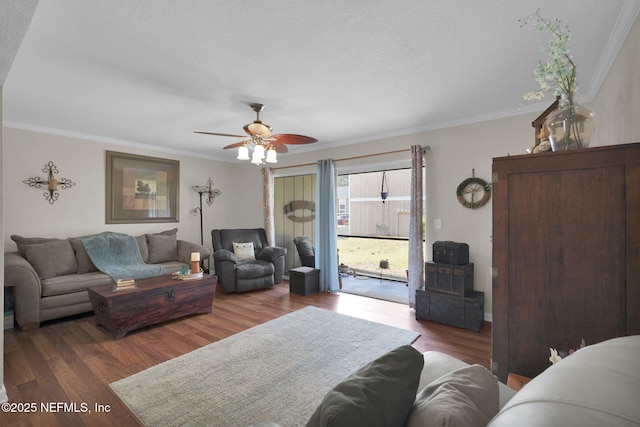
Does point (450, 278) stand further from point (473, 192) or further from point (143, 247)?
point (143, 247)

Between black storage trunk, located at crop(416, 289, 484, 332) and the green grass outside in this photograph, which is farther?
the green grass outside

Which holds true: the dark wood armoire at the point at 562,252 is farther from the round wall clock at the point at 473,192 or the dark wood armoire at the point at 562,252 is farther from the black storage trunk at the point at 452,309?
the round wall clock at the point at 473,192

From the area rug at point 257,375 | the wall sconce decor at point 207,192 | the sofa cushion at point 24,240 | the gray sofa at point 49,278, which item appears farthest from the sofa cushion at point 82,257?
the area rug at point 257,375

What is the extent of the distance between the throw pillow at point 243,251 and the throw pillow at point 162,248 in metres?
1.01

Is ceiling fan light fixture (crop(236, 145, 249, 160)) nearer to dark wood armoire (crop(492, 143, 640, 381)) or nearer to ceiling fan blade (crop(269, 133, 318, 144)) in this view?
ceiling fan blade (crop(269, 133, 318, 144))

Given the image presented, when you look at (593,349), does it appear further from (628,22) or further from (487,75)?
(487,75)

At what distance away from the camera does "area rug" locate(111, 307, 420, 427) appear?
191 cm

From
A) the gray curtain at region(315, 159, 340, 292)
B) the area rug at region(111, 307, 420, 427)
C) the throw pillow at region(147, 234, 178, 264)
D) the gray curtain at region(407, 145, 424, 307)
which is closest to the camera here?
the area rug at region(111, 307, 420, 427)

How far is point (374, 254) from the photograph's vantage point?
591 cm

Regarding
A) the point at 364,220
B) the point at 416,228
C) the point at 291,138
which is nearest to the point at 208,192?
the point at 364,220

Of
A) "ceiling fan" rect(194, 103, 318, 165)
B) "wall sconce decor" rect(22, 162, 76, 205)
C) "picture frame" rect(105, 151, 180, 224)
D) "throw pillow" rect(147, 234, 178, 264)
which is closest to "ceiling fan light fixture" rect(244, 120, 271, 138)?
"ceiling fan" rect(194, 103, 318, 165)

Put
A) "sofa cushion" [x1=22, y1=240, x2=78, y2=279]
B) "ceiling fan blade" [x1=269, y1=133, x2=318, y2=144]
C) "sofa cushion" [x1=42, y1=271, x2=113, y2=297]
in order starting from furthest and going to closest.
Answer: "sofa cushion" [x1=22, y1=240, x2=78, y2=279] < "sofa cushion" [x1=42, y1=271, x2=113, y2=297] < "ceiling fan blade" [x1=269, y1=133, x2=318, y2=144]

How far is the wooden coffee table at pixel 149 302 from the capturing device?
300 centimetres

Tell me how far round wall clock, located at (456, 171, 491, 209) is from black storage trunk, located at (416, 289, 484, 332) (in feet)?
3.67
